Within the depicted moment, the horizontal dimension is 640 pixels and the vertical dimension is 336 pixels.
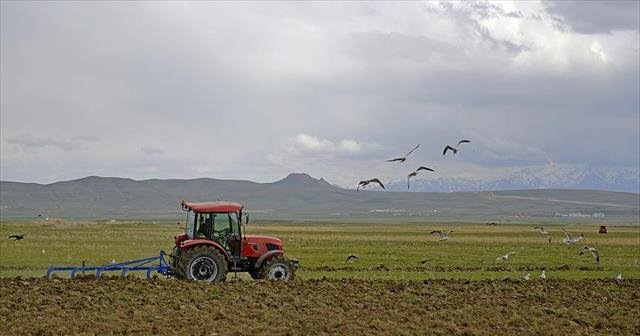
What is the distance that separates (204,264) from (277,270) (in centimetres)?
224

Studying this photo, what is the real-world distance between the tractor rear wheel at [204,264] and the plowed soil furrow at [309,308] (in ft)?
2.71

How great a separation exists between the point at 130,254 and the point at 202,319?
28.4m

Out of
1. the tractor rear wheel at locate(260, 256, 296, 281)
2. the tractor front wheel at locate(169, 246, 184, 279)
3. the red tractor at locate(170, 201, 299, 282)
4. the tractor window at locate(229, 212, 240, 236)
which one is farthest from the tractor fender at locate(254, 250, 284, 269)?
the tractor front wheel at locate(169, 246, 184, 279)

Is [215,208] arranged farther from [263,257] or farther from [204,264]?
[263,257]

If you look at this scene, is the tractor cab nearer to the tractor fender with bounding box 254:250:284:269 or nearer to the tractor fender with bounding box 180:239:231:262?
the tractor fender with bounding box 180:239:231:262

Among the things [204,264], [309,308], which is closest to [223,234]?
[204,264]

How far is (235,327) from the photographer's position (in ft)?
58.7

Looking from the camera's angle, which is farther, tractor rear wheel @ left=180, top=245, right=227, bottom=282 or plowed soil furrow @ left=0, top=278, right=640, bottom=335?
tractor rear wheel @ left=180, top=245, right=227, bottom=282

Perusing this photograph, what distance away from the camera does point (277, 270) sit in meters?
26.0

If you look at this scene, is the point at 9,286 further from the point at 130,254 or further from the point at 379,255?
the point at 379,255

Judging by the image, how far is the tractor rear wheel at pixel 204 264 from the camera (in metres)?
25.0

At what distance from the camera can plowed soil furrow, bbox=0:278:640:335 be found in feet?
59.1

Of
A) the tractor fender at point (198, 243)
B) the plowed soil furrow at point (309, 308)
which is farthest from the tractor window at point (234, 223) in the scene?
the plowed soil furrow at point (309, 308)

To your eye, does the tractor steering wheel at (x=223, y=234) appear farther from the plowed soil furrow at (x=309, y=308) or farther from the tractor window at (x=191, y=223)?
the plowed soil furrow at (x=309, y=308)
